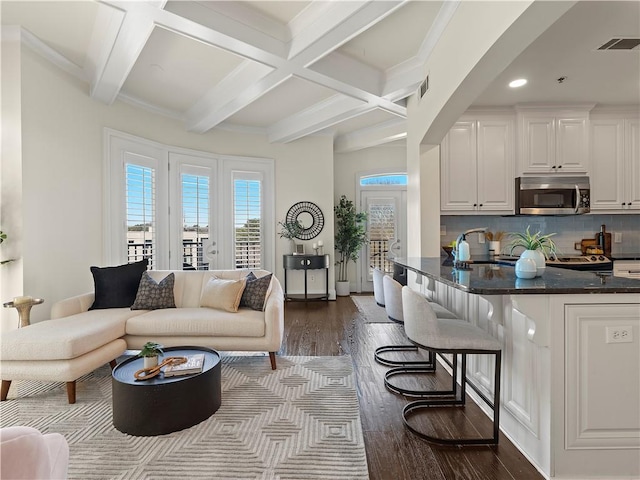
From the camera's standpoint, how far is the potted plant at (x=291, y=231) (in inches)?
252

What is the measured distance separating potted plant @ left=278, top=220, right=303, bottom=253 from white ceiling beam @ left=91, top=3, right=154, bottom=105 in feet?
10.5

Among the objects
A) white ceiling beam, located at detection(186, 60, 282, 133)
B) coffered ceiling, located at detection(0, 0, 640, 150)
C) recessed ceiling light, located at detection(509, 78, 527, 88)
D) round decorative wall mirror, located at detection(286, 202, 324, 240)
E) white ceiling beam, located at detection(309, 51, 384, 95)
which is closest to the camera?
coffered ceiling, located at detection(0, 0, 640, 150)

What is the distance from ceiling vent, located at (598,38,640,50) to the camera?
280 cm

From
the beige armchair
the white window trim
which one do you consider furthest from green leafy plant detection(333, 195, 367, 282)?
the beige armchair

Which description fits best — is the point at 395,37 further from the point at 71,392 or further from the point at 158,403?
the point at 71,392

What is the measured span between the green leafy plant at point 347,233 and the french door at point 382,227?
0.22 m

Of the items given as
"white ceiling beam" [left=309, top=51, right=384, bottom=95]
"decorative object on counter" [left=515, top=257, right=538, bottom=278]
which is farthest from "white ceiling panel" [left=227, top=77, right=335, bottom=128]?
"decorative object on counter" [left=515, top=257, right=538, bottom=278]

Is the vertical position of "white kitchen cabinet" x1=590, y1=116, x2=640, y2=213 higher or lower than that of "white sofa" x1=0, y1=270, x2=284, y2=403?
higher

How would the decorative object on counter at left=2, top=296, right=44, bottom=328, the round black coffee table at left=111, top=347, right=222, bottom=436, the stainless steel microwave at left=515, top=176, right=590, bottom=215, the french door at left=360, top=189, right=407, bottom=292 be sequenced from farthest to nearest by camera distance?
the french door at left=360, top=189, right=407, bottom=292
the stainless steel microwave at left=515, top=176, right=590, bottom=215
the decorative object on counter at left=2, top=296, right=44, bottom=328
the round black coffee table at left=111, top=347, right=222, bottom=436

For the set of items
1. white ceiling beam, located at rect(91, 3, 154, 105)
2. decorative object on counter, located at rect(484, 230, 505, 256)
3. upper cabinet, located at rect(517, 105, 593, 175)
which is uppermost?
white ceiling beam, located at rect(91, 3, 154, 105)

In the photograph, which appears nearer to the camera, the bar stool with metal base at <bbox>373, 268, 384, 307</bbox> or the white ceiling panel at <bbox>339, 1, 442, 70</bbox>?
the white ceiling panel at <bbox>339, 1, 442, 70</bbox>

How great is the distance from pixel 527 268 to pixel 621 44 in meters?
2.23

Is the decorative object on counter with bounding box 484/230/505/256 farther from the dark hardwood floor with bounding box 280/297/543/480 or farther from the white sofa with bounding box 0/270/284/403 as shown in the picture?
the white sofa with bounding box 0/270/284/403

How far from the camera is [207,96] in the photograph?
190 inches
